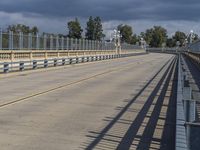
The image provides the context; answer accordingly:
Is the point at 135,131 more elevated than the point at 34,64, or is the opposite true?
the point at 135,131

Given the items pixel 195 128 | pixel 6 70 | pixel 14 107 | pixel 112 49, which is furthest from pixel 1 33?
pixel 112 49

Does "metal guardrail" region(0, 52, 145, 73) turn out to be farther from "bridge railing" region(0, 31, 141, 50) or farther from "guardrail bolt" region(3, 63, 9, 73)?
"bridge railing" region(0, 31, 141, 50)

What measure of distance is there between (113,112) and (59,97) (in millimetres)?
4455

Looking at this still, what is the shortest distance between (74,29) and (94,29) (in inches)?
255

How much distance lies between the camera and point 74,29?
154250 millimetres

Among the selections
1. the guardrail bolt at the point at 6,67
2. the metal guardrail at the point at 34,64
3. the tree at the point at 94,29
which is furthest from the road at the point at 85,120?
the tree at the point at 94,29

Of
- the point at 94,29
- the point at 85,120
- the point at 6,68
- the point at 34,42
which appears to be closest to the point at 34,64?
the point at 6,68

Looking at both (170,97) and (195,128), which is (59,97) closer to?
(170,97)

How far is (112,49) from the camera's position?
11388 cm

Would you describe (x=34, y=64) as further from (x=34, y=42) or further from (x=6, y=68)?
(x=34, y=42)

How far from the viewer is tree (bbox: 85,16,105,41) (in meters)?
153

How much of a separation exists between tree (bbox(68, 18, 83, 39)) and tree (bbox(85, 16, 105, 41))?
2555 mm

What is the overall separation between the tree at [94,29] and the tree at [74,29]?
256cm

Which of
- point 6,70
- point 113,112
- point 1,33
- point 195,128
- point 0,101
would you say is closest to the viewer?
point 195,128
